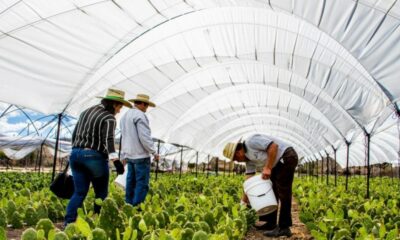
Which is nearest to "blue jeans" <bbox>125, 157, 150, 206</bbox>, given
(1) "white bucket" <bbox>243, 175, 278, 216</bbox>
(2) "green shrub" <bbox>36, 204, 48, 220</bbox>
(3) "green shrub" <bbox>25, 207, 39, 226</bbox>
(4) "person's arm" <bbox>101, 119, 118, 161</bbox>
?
(4) "person's arm" <bbox>101, 119, 118, 161</bbox>

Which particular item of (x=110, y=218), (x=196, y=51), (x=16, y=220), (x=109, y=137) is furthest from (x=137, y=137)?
(x=196, y=51)

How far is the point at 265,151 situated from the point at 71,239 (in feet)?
8.68

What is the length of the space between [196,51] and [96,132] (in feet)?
16.4

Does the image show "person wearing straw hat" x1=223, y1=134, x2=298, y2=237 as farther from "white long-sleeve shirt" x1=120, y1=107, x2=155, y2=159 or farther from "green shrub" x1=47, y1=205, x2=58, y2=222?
"green shrub" x1=47, y1=205, x2=58, y2=222

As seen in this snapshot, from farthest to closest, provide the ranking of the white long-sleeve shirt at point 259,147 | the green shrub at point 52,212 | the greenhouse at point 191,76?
the green shrub at point 52,212, the white long-sleeve shirt at point 259,147, the greenhouse at point 191,76

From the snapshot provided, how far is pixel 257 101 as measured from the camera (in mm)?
15867

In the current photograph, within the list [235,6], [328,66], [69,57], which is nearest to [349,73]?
[328,66]

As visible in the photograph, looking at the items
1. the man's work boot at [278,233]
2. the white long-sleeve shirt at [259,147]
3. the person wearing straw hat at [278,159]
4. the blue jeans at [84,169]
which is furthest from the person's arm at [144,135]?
the man's work boot at [278,233]

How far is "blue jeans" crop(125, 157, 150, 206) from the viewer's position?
18.0ft

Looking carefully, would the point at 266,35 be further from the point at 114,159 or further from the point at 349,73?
the point at 114,159

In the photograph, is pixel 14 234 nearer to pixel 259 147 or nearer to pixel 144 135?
pixel 144 135

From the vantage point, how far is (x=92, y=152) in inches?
180

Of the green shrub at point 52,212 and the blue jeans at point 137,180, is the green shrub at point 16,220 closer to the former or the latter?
the green shrub at point 52,212

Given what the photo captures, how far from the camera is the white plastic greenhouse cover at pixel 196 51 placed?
215 inches
